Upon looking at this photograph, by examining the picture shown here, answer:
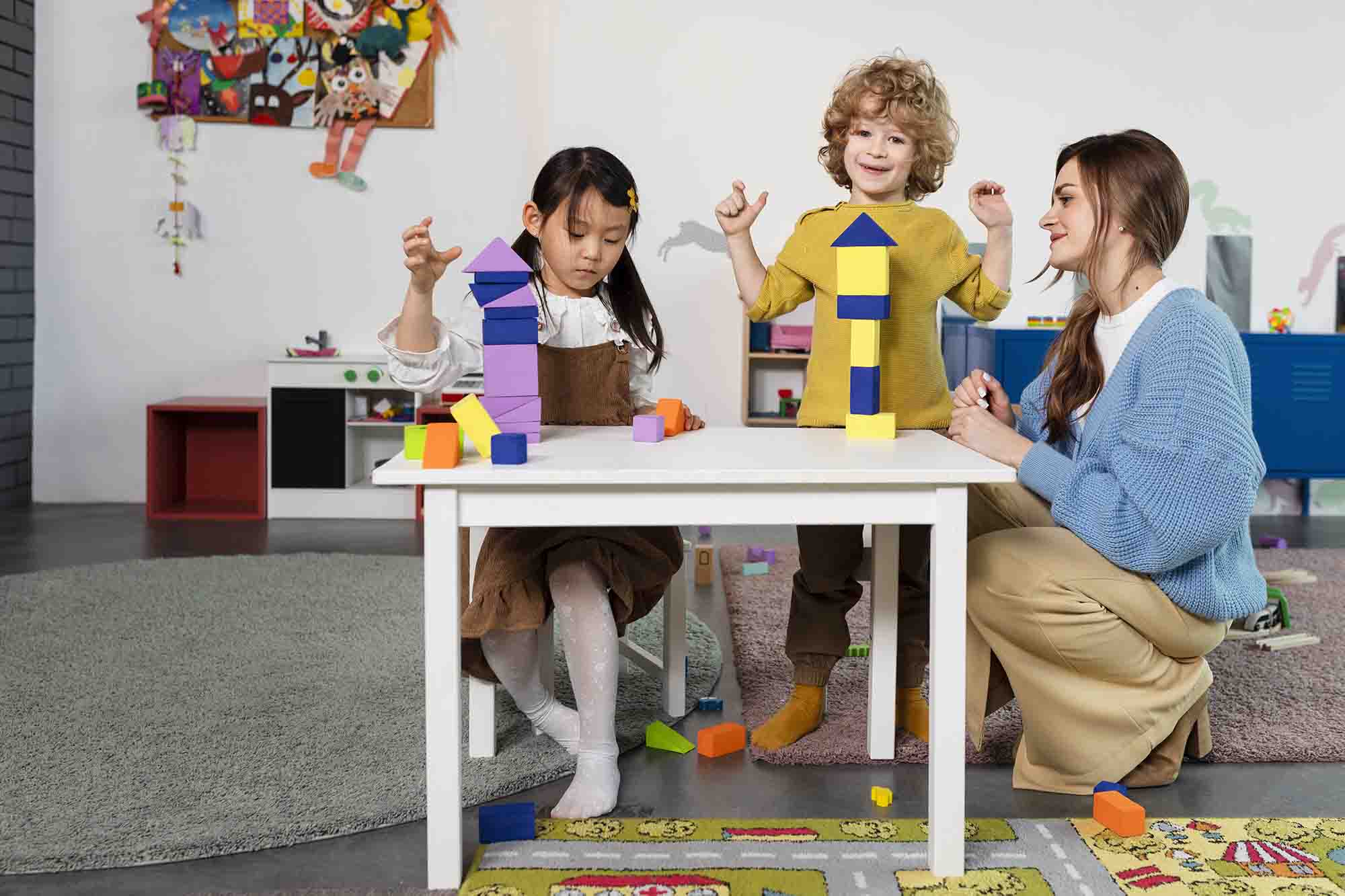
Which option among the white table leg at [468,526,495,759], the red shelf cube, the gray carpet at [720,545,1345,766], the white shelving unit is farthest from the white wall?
the white table leg at [468,526,495,759]

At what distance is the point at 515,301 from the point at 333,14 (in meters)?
3.79

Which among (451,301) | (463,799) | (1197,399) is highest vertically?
(451,301)

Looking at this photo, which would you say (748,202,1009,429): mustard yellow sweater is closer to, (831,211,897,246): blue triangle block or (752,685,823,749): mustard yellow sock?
(831,211,897,246): blue triangle block

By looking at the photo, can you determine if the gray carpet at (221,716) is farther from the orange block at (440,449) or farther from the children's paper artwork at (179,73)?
the children's paper artwork at (179,73)

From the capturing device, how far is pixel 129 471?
17.3 ft

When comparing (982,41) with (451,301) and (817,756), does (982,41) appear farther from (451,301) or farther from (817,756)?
(817,756)

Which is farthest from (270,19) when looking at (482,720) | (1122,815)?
(1122,815)

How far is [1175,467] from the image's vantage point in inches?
73.2

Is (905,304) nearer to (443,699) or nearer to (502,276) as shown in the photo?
(502,276)

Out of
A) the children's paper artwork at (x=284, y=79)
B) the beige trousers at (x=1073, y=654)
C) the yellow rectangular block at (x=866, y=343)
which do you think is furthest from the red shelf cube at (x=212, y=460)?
the beige trousers at (x=1073, y=654)

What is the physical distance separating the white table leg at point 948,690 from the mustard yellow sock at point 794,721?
0.57 metres

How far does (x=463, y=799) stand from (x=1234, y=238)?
167 inches

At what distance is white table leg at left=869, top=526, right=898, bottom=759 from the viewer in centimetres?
223

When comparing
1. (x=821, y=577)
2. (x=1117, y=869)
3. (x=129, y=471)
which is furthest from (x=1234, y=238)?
(x=129, y=471)
